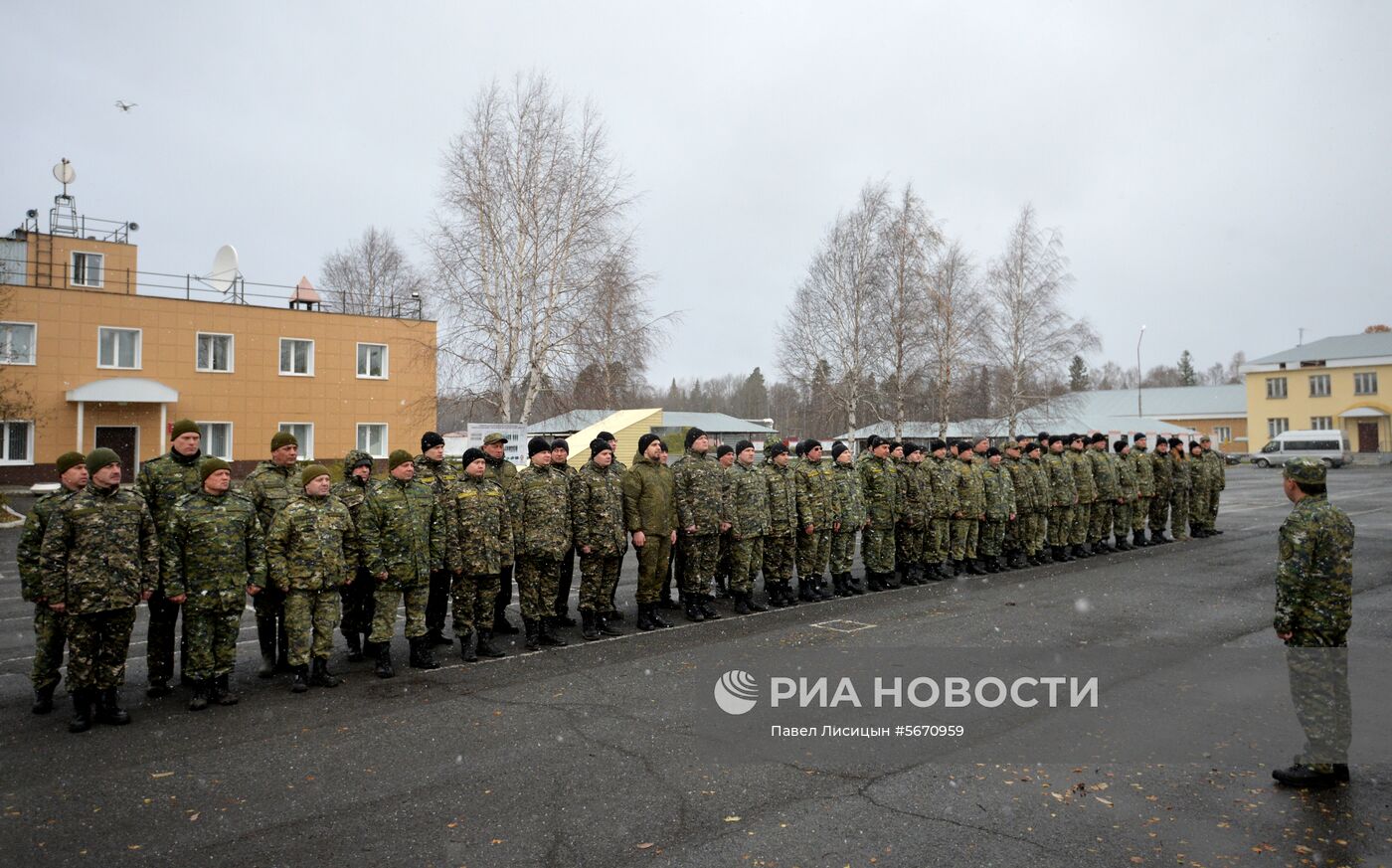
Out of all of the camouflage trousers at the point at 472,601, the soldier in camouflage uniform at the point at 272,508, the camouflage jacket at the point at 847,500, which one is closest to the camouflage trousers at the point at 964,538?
the camouflage jacket at the point at 847,500

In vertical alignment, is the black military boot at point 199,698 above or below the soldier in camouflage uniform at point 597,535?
below

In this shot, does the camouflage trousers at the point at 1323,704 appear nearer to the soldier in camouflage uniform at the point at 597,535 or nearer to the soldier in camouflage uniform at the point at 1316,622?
the soldier in camouflage uniform at the point at 1316,622

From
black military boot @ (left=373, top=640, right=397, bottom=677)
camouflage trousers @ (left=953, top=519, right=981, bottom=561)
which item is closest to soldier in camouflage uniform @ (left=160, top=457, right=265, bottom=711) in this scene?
black military boot @ (left=373, top=640, right=397, bottom=677)

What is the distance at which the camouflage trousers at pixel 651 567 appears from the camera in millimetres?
9203

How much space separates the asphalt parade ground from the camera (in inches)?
160

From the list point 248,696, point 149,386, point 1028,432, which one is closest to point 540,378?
point 149,386

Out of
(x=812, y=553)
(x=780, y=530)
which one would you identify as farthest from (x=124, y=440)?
(x=812, y=553)

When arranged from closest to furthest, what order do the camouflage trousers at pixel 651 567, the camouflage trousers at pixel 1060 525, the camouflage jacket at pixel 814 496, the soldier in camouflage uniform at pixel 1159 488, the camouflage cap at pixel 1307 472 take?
the camouflage cap at pixel 1307 472
the camouflage trousers at pixel 651 567
the camouflage jacket at pixel 814 496
the camouflage trousers at pixel 1060 525
the soldier in camouflage uniform at pixel 1159 488

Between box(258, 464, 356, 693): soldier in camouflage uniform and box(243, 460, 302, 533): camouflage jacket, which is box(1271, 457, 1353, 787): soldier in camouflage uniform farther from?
box(243, 460, 302, 533): camouflage jacket

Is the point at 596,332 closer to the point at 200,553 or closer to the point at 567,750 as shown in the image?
the point at 200,553

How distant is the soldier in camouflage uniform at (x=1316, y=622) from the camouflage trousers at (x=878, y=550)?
21.5 ft

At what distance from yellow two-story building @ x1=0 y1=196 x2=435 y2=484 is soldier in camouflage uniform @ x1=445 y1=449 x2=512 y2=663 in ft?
57.1

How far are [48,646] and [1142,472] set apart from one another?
16.5m

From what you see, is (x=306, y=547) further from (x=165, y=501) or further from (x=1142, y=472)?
(x=1142, y=472)
